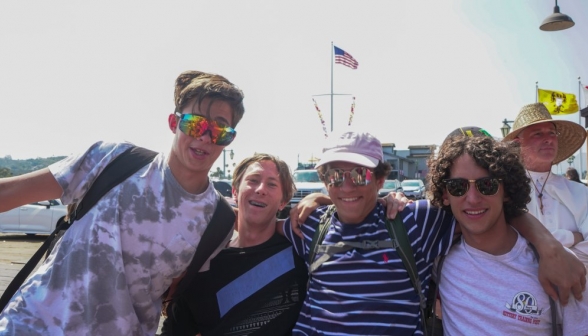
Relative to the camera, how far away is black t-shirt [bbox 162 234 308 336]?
2625 mm

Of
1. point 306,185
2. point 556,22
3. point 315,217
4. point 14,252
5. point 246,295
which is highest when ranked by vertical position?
point 556,22

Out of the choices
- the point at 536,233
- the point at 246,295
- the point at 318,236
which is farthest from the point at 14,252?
the point at 536,233

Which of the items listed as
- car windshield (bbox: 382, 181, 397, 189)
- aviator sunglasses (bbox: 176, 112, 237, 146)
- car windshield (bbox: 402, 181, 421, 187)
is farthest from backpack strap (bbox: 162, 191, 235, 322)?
→ car windshield (bbox: 402, 181, 421, 187)

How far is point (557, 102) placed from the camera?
8453mm

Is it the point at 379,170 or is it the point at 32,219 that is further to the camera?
the point at 32,219

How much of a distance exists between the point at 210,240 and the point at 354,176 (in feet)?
3.30

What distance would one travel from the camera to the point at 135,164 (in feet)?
8.02

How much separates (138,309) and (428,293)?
70.3 inches

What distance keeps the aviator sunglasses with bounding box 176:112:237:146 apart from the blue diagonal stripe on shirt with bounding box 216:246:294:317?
35.4 inches

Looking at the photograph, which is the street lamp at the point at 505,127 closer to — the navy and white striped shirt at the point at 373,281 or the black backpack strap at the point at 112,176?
the navy and white striped shirt at the point at 373,281

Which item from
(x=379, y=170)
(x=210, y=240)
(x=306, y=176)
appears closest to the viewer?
(x=210, y=240)

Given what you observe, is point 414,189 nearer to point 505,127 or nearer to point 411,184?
point 411,184

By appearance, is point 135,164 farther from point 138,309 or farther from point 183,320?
point 183,320

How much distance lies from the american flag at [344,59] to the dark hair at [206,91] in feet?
83.1
